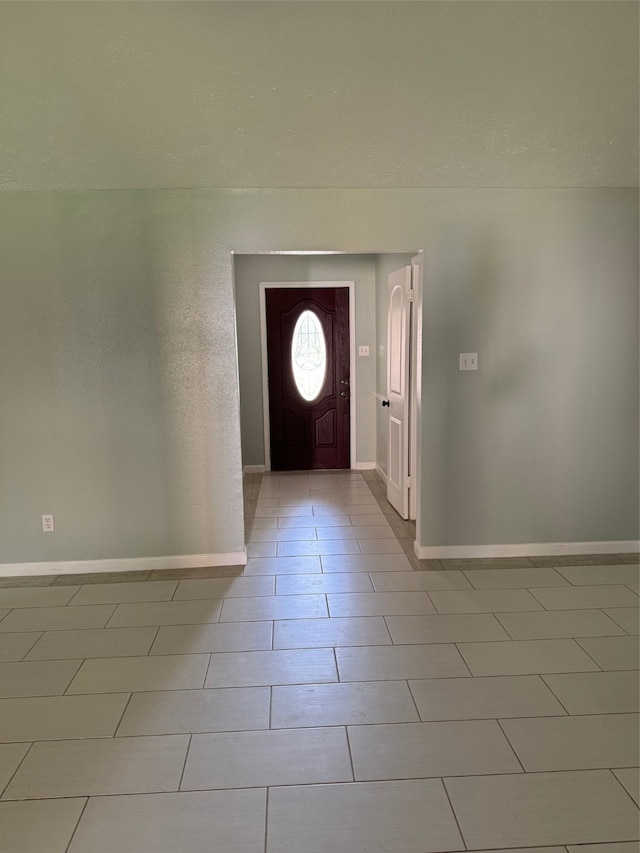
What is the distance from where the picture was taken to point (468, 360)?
10.9 ft

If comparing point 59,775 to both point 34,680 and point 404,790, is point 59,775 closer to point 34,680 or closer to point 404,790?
point 34,680

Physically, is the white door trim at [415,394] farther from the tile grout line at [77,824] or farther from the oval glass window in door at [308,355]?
the tile grout line at [77,824]

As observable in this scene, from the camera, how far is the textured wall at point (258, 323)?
18.4 feet

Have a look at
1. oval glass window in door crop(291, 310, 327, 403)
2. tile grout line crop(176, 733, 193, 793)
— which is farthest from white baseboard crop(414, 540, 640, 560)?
oval glass window in door crop(291, 310, 327, 403)

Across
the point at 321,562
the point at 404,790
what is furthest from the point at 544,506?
the point at 404,790

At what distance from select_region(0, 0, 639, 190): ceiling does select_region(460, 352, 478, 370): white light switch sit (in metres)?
0.99

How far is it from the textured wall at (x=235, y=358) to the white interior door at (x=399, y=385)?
2.36ft

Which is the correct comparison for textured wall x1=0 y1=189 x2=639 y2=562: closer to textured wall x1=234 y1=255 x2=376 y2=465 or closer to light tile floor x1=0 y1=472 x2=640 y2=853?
light tile floor x1=0 y1=472 x2=640 y2=853

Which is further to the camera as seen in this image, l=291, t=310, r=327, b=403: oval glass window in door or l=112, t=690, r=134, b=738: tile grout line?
l=291, t=310, r=327, b=403: oval glass window in door

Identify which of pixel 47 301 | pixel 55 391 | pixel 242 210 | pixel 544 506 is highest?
pixel 242 210

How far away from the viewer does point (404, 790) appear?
1729mm

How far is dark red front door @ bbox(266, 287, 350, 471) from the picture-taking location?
18.7 ft

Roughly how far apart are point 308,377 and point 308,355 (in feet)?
0.78

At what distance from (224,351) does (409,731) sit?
2218mm
